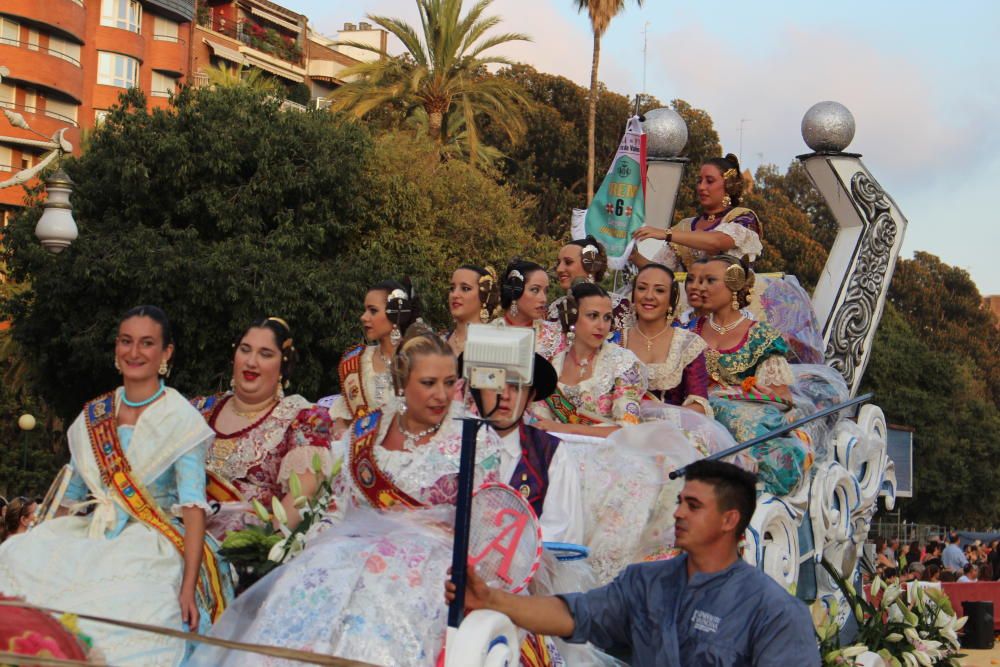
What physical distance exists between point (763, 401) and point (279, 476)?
11.3ft

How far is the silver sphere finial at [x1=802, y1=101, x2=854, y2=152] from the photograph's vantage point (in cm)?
1094

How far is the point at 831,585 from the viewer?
910 cm

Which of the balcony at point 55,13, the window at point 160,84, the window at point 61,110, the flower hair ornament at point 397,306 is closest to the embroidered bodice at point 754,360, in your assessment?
the flower hair ornament at point 397,306

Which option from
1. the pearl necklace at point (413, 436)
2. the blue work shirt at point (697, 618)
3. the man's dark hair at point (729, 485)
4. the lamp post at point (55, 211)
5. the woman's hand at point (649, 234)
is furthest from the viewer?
the lamp post at point (55, 211)

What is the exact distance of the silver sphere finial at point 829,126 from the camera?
10.9m

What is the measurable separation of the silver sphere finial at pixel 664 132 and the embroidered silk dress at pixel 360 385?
→ 13.9ft

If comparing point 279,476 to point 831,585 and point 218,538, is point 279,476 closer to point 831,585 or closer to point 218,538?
point 218,538

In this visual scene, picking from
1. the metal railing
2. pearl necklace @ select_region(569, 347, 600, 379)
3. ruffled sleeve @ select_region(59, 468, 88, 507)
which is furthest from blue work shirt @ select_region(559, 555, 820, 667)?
the metal railing

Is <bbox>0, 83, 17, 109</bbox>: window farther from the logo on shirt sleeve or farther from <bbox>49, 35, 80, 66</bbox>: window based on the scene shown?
the logo on shirt sleeve

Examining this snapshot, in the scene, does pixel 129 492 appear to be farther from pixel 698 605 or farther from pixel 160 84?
pixel 160 84

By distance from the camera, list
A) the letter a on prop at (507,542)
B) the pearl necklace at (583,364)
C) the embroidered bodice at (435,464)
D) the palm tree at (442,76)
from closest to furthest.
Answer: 1. the letter a on prop at (507,542)
2. the embroidered bodice at (435,464)
3. the pearl necklace at (583,364)
4. the palm tree at (442,76)

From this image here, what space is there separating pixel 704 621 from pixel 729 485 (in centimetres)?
46

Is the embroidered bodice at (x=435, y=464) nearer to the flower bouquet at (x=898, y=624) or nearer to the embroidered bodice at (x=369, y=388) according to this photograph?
the embroidered bodice at (x=369, y=388)

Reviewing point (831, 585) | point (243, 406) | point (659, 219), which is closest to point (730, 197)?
point (659, 219)
